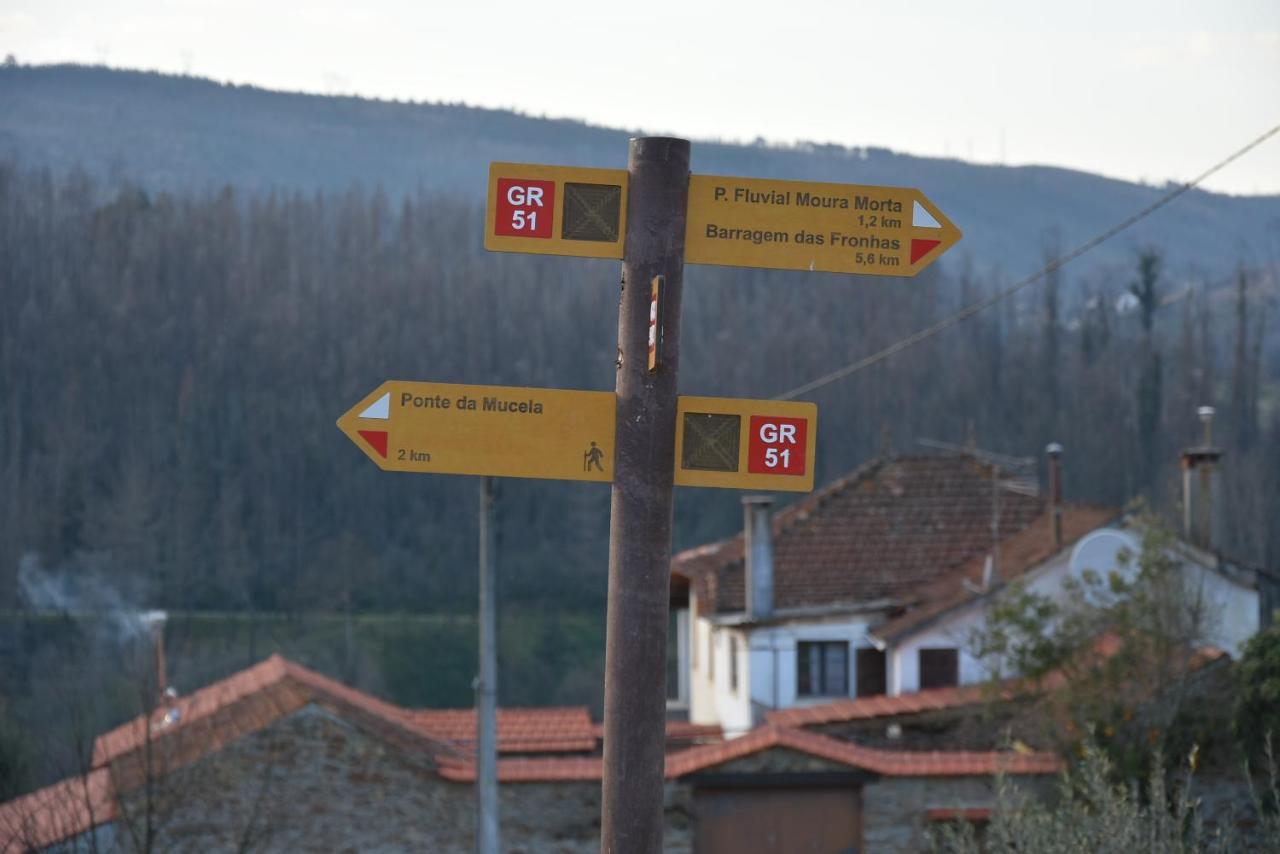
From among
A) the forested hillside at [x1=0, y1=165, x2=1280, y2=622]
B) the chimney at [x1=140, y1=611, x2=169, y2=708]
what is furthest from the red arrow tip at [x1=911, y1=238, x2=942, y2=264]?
the forested hillside at [x1=0, y1=165, x2=1280, y2=622]

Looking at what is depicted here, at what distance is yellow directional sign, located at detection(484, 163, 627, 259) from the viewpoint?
5.00 meters

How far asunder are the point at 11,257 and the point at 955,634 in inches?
1708

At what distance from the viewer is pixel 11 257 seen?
58000 millimetres

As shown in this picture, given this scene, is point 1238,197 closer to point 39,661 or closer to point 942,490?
point 942,490

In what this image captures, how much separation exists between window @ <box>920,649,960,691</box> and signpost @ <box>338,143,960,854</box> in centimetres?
2074

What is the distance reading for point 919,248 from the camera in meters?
5.23

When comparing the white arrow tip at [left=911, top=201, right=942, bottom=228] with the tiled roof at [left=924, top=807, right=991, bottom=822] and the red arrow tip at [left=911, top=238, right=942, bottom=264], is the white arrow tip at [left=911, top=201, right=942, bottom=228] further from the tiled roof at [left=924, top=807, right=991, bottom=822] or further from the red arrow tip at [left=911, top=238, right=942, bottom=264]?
the tiled roof at [left=924, top=807, right=991, bottom=822]

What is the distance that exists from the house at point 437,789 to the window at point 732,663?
13.9 meters

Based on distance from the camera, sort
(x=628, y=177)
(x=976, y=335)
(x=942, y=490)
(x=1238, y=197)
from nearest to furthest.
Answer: (x=628, y=177), (x=942, y=490), (x=976, y=335), (x=1238, y=197)

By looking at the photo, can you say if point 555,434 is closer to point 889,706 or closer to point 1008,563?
point 889,706

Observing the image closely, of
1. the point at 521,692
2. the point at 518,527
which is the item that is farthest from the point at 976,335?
the point at 521,692

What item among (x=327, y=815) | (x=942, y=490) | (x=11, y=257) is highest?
(x=11, y=257)

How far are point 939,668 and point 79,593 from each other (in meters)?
34.4

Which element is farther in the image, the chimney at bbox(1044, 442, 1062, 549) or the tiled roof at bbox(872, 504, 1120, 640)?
the chimney at bbox(1044, 442, 1062, 549)
